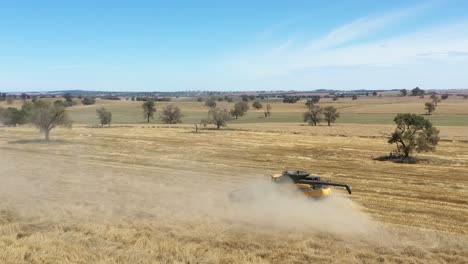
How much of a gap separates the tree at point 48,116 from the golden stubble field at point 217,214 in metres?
14.7

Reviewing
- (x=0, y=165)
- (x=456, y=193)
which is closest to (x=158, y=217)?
(x=456, y=193)

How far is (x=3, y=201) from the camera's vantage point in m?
18.1

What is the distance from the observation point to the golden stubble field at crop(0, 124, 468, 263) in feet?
40.2

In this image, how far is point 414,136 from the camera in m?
36.5

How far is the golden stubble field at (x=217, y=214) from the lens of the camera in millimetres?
12258

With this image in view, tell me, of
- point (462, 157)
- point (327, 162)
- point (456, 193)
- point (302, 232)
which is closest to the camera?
point (302, 232)

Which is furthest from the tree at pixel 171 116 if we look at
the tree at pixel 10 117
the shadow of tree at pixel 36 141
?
the shadow of tree at pixel 36 141

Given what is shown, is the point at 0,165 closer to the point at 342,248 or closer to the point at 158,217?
the point at 158,217

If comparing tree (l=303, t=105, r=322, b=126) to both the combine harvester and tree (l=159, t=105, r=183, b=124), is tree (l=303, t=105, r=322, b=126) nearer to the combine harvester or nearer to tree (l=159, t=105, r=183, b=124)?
tree (l=159, t=105, r=183, b=124)

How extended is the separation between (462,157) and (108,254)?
105ft

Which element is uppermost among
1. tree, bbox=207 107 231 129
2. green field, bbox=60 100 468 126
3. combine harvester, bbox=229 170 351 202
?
combine harvester, bbox=229 170 351 202

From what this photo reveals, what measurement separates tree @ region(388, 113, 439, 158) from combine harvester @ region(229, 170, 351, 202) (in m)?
21.1

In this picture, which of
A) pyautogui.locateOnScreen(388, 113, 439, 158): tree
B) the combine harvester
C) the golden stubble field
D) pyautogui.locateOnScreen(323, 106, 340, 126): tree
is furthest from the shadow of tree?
pyautogui.locateOnScreen(323, 106, 340, 126): tree

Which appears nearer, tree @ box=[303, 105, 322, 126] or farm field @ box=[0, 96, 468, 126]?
tree @ box=[303, 105, 322, 126]
